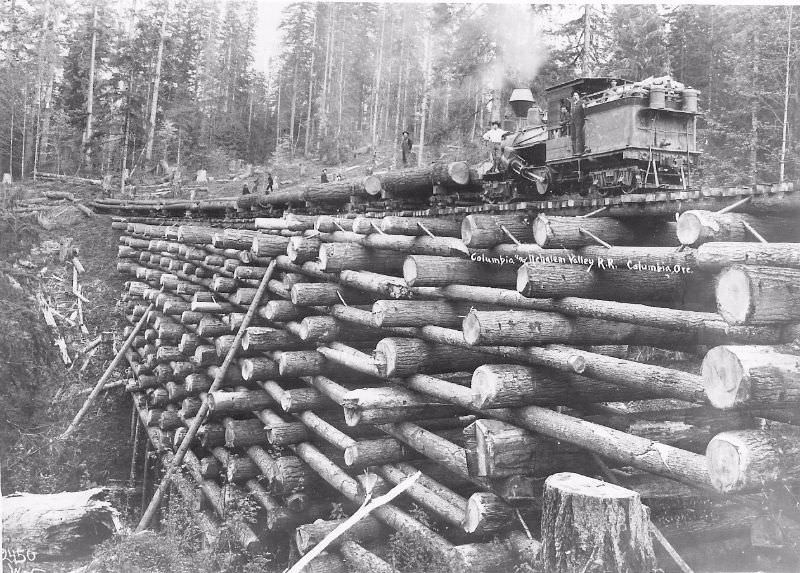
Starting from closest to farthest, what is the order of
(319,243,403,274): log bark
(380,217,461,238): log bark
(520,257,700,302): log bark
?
(520,257,700,302): log bark
(380,217,461,238): log bark
(319,243,403,274): log bark

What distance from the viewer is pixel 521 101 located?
1692 cm

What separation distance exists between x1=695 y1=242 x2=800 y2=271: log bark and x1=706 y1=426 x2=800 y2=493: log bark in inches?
36.3

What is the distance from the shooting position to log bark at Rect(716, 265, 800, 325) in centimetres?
321

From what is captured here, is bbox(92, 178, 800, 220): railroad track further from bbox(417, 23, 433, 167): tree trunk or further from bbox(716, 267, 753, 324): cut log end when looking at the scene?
bbox(417, 23, 433, 167): tree trunk

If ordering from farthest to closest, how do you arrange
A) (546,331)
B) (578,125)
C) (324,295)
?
(578,125), (324,295), (546,331)

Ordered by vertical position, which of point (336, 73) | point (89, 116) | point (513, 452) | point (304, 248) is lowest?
point (513, 452)

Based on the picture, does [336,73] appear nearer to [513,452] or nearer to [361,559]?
[361,559]

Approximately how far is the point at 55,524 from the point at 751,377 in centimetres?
1043

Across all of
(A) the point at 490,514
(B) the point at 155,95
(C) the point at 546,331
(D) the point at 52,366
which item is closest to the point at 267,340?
(A) the point at 490,514

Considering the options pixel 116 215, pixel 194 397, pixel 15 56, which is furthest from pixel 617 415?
pixel 116 215

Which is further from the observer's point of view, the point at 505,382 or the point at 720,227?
the point at 505,382

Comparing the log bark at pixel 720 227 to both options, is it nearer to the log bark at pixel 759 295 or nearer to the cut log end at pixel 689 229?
the cut log end at pixel 689 229

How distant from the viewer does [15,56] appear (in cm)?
1504

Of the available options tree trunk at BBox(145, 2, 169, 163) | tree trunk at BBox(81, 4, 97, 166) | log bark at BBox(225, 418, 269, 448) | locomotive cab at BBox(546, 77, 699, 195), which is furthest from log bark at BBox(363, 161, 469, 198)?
tree trunk at BBox(81, 4, 97, 166)
